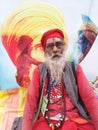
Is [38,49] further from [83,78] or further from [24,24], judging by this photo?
[83,78]

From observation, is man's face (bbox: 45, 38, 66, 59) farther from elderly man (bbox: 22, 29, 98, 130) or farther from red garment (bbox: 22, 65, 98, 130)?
red garment (bbox: 22, 65, 98, 130)

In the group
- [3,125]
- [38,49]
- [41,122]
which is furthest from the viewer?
[38,49]

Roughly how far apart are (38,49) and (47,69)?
2.38 ft

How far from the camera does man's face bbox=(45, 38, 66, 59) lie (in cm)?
241

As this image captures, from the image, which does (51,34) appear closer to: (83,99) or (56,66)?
(56,66)

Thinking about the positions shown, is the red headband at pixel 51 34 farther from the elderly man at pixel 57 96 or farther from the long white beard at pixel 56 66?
the long white beard at pixel 56 66

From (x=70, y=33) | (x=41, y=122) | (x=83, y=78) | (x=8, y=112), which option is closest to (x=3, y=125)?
(x=8, y=112)

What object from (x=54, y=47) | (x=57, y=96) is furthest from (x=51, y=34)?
(x=57, y=96)

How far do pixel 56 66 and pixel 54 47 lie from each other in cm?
13

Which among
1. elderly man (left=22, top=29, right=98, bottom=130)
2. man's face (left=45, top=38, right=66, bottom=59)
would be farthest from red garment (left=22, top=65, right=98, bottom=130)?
man's face (left=45, top=38, right=66, bottom=59)

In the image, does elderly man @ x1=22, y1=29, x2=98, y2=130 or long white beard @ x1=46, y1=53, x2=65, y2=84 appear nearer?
elderly man @ x1=22, y1=29, x2=98, y2=130

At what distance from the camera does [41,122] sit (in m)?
2.35

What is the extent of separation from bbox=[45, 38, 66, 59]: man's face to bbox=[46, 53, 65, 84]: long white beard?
0.02 metres

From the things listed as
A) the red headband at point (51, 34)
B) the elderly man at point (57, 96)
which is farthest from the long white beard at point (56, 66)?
the red headband at point (51, 34)
